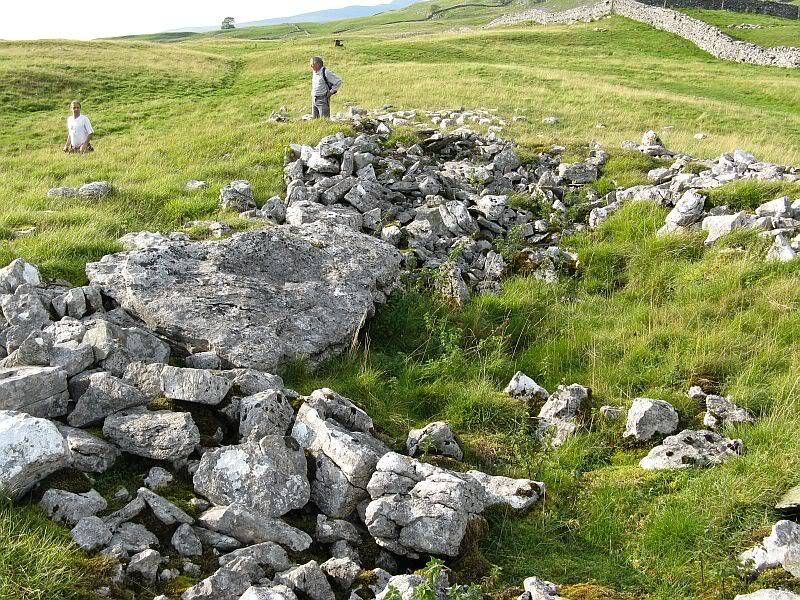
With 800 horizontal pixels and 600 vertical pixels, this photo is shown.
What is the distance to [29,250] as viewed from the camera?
354 inches

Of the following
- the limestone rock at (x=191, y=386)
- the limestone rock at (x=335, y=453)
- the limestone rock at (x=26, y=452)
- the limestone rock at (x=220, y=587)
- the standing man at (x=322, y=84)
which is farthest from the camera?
the standing man at (x=322, y=84)

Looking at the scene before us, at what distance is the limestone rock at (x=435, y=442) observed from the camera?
6012mm

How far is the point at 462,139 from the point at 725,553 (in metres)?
12.3

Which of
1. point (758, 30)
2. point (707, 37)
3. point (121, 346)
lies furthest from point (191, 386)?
point (758, 30)

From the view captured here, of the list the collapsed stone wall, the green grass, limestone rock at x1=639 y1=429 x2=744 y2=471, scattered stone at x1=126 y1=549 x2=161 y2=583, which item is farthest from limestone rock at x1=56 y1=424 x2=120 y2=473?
the green grass

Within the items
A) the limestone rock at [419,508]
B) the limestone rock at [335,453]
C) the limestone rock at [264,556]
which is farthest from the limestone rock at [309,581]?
the limestone rock at [335,453]

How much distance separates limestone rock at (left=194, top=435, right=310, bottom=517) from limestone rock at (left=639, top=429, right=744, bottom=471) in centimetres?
341

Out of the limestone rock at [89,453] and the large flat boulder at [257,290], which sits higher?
the large flat boulder at [257,290]

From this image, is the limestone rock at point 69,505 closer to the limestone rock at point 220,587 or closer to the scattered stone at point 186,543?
the scattered stone at point 186,543

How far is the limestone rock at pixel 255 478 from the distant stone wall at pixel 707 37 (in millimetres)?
52976

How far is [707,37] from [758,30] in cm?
800

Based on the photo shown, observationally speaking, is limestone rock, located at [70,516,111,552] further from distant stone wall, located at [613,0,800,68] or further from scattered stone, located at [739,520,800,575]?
distant stone wall, located at [613,0,800,68]

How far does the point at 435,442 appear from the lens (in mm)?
6039

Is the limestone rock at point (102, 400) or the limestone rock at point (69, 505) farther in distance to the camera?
the limestone rock at point (102, 400)
